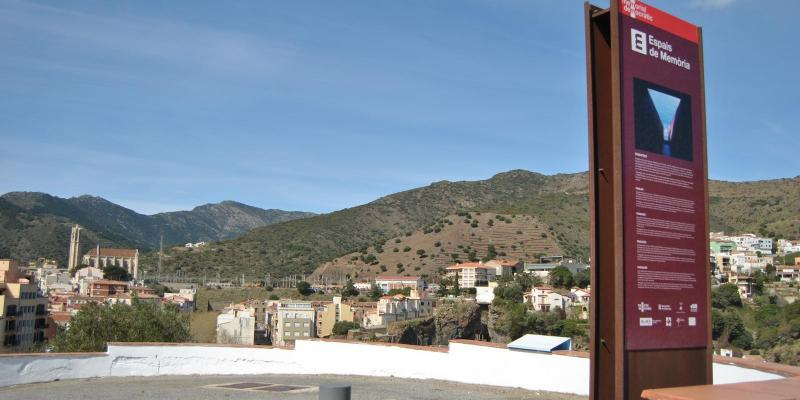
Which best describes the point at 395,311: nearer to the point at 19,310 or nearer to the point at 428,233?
the point at 19,310

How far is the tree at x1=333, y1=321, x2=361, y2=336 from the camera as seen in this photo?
65938 millimetres

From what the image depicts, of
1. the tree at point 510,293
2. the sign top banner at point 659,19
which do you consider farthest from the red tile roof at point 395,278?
the sign top banner at point 659,19

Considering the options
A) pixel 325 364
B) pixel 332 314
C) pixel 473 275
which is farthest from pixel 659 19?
pixel 473 275

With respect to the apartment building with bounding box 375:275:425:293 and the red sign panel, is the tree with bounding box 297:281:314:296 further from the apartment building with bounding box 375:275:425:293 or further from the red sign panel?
the red sign panel

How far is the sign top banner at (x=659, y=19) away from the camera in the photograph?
17.5 feet

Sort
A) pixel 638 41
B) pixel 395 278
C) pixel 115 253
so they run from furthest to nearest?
pixel 115 253
pixel 395 278
pixel 638 41

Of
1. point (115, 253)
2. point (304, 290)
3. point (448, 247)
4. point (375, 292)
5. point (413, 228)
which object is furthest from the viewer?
point (115, 253)

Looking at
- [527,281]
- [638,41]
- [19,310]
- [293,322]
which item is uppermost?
[638,41]

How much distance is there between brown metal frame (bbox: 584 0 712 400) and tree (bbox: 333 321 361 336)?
61.6m

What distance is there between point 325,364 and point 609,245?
6.85 metres

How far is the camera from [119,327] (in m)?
17.8

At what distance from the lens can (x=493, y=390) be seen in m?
8.73

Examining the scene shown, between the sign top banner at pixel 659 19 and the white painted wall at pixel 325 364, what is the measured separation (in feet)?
13.0

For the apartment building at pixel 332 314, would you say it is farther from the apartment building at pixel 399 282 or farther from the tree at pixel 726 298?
the tree at pixel 726 298
